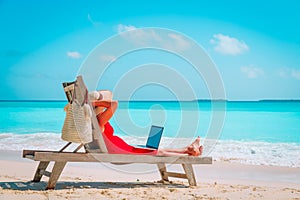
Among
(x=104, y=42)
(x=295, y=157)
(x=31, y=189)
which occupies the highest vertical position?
(x=104, y=42)

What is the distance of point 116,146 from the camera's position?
4293 millimetres

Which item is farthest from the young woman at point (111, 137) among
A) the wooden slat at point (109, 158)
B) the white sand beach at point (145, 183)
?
the white sand beach at point (145, 183)

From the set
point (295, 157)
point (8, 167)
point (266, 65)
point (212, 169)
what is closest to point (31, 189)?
point (8, 167)

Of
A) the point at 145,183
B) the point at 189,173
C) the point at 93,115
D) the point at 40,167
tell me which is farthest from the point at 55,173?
the point at 189,173

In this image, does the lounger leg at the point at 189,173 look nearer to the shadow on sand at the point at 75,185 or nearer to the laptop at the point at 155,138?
the shadow on sand at the point at 75,185

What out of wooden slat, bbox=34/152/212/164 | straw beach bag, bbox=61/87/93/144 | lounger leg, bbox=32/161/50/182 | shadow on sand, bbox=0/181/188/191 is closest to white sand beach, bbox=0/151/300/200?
shadow on sand, bbox=0/181/188/191

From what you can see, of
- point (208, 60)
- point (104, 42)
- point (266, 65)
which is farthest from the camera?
point (266, 65)

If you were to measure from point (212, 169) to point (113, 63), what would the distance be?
261 centimetres

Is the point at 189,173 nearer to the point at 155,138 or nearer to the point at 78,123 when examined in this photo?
the point at 155,138

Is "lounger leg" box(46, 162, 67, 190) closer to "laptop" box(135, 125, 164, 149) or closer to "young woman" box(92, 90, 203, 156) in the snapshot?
"young woman" box(92, 90, 203, 156)

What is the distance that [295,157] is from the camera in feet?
28.6

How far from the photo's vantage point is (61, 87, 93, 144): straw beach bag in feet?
12.3

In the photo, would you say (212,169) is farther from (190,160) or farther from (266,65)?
(266,65)

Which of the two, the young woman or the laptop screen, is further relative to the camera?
the laptop screen
